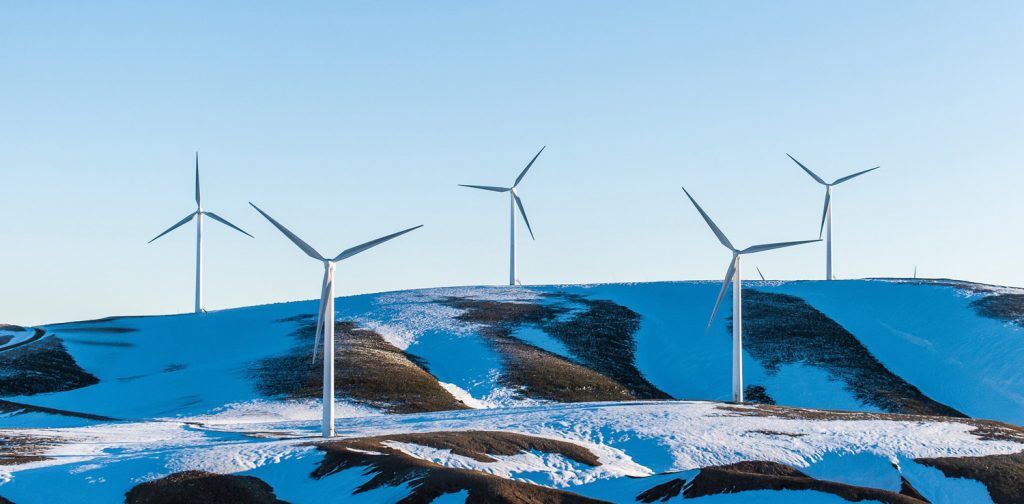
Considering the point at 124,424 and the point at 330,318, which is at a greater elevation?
the point at 330,318

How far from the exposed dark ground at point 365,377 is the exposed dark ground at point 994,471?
39311 mm

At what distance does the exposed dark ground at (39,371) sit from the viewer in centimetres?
9550

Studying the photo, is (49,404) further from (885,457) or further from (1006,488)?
(1006,488)

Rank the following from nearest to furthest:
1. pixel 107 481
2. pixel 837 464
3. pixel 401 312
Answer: pixel 107 481, pixel 837 464, pixel 401 312

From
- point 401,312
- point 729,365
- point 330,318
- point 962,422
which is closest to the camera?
point 330,318

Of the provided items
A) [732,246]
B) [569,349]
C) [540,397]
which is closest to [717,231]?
[732,246]

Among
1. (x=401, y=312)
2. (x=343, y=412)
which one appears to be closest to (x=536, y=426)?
(x=343, y=412)

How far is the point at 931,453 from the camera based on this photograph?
56625 mm

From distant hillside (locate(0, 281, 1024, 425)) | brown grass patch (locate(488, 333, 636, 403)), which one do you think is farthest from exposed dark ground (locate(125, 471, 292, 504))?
brown grass patch (locate(488, 333, 636, 403))

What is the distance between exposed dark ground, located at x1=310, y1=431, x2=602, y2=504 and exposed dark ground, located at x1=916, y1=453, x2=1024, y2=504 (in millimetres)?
17088

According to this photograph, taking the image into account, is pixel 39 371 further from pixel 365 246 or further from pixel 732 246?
pixel 732 246

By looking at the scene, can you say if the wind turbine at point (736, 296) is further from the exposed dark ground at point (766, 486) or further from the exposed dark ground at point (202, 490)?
the exposed dark ground at point (202, 490)

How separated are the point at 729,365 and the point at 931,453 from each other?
4913 centimetres

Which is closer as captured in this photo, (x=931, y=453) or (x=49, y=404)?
(x=931, y=453)
